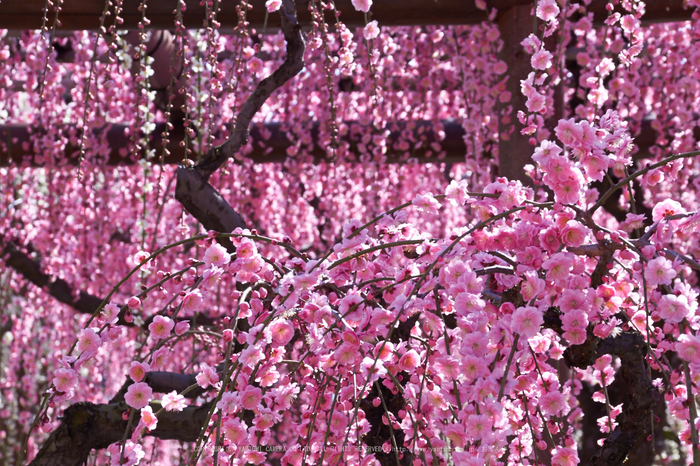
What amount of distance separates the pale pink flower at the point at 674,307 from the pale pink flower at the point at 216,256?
31.6 inches

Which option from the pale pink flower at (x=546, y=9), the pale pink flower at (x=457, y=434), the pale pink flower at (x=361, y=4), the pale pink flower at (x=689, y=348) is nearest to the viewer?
the pale pink flower at (x=689, y=348)

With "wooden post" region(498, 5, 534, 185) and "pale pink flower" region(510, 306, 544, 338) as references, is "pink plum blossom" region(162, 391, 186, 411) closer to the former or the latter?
"pale pink flower" region(510, 306, 544, 338)

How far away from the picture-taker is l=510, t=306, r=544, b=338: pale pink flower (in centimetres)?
117

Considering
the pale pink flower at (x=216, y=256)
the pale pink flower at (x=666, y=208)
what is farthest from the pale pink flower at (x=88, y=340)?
the pale pink flower at (x=666, y=208)

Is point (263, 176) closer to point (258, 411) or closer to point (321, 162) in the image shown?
point (321, 162)

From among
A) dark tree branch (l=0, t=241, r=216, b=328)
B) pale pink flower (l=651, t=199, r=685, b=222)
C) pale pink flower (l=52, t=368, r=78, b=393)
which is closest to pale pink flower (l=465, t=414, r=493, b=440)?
pale pink flower (l=651, t=199, r=685, b=222)

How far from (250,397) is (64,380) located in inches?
14.6

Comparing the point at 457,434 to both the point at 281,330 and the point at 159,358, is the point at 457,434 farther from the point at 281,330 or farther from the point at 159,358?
the point at 159,358

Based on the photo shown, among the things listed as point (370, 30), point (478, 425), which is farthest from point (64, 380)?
point (370, 30)

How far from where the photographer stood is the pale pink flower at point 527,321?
1.17 meters

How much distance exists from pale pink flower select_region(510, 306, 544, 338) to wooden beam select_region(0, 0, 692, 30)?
6.70 ft

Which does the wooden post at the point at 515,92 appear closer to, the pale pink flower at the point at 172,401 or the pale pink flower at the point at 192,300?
the pale pink flower at the point at 192,300

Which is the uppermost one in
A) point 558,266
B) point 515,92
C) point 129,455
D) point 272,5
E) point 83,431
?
point 515,92

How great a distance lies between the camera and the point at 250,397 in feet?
4.46
